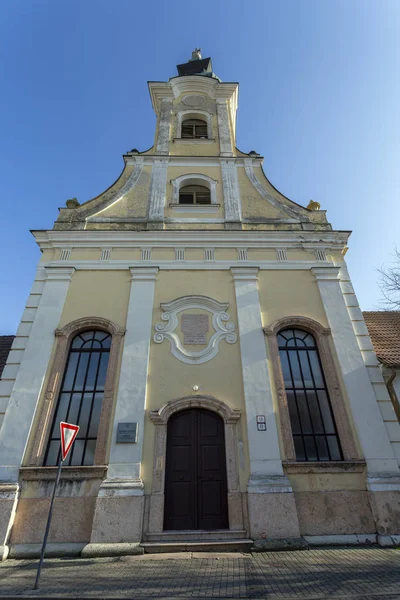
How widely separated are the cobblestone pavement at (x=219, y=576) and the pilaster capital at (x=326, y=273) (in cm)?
623

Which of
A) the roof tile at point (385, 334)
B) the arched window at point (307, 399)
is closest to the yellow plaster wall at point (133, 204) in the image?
the arched window at point (307, 399)

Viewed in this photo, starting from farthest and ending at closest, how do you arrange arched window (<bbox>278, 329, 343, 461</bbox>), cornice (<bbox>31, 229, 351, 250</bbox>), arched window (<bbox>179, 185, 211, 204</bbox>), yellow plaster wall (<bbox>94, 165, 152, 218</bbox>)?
arched window (<bbox>179, 185, 211, 204</bbox>), yellow plaster wall (<bbox>94, 165, 152, 218</bbox>), cornice (<bbox>31, 229, 351, 250</bbox>), arched window (<bbox>278, 329, 343, 461</bbox>)

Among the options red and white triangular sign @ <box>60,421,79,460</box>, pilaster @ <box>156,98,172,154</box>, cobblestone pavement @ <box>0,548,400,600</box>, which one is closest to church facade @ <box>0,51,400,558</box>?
cobblestone pavement @ <box>0,548,400,600</box>

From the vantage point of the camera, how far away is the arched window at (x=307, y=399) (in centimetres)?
766

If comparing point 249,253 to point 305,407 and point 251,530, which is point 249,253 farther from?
point 251,530

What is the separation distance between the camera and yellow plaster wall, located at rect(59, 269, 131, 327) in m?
9.12

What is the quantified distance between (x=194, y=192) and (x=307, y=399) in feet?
26.4

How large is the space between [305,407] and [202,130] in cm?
1206

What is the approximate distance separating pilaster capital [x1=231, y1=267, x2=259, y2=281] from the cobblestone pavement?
20.4ft

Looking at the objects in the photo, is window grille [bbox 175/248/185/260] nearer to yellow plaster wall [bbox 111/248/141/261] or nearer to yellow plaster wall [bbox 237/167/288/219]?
yellow plaster wall [bbox 111/248/141/261]

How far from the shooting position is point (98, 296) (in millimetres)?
9461

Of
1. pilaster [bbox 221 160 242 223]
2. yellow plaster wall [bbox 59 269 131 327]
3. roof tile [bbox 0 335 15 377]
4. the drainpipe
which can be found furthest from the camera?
pilaster [bbox 221 160 242 223]

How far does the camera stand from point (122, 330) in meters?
8.80

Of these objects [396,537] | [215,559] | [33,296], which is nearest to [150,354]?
[33,296]
